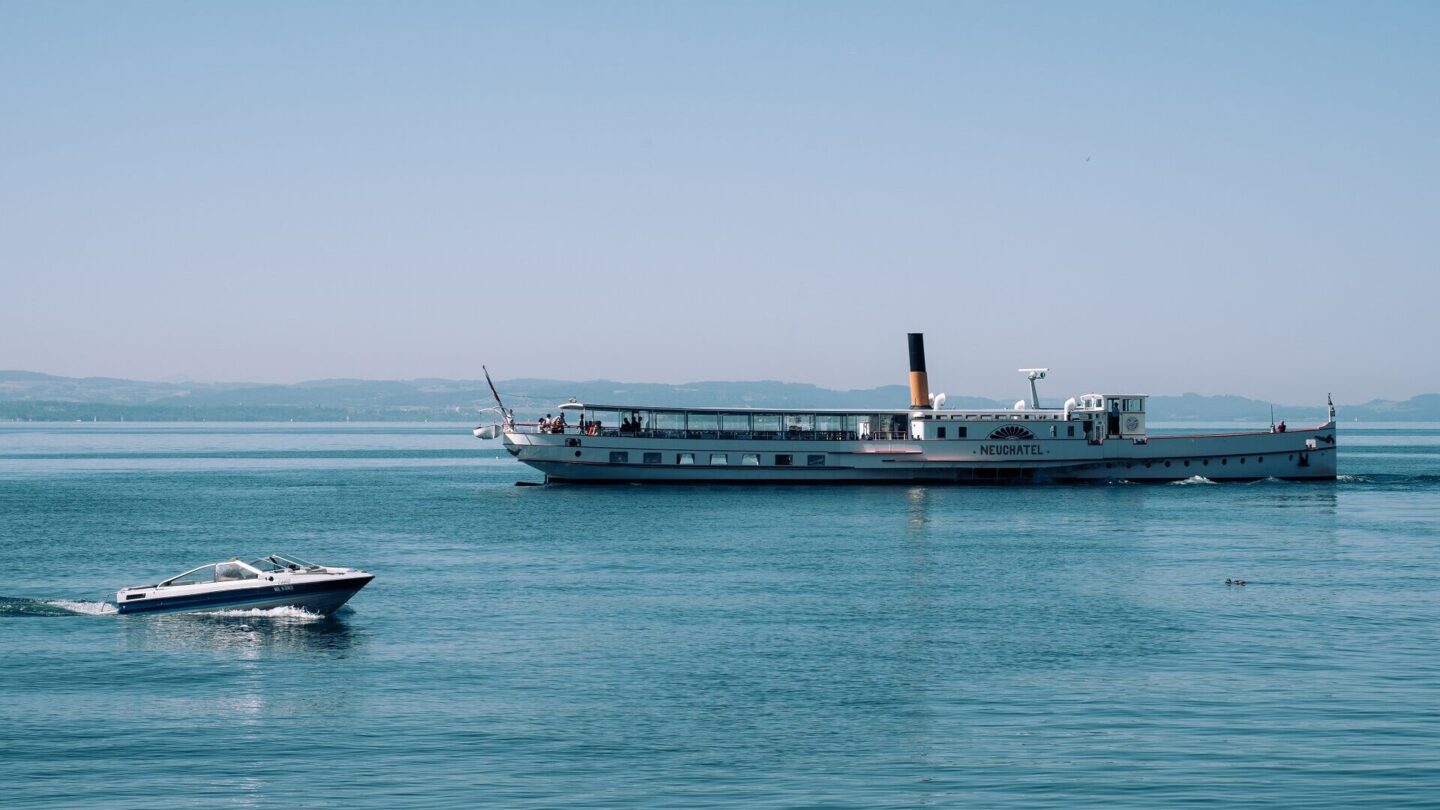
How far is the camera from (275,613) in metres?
54.6

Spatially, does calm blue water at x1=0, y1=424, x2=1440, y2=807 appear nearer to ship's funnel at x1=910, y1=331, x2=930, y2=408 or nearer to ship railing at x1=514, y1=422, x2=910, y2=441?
ship railing at x1=514, y1=422, x2=910, y2=441

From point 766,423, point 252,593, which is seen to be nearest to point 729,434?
point 766,423

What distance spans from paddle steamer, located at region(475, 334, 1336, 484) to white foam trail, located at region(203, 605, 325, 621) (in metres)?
66.6

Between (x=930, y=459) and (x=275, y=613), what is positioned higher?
(x=930, y=459)

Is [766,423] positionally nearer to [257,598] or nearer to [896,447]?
[896,447]

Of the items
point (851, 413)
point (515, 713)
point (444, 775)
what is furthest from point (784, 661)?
point (851, 413)

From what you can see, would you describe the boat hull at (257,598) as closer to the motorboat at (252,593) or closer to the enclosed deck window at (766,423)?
the motorboat at (252,593)

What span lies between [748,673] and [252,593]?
21502mm

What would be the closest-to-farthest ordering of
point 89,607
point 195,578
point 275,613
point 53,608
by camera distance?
point 275,613, point 53,608, point 89,607, point 195,578

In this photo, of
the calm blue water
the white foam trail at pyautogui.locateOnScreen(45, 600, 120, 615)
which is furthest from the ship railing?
the white foam trail at pyautogui.locateOnScreen(45, 600, 120, 615)

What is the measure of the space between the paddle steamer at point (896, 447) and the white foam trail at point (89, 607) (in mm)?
65098

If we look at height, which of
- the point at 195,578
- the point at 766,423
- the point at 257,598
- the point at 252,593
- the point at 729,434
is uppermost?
the point at 766,423

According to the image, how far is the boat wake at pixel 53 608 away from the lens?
55.2 m

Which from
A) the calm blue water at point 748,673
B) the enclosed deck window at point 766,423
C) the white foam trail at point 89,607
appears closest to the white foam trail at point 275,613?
the calm blue water at point 748,673
